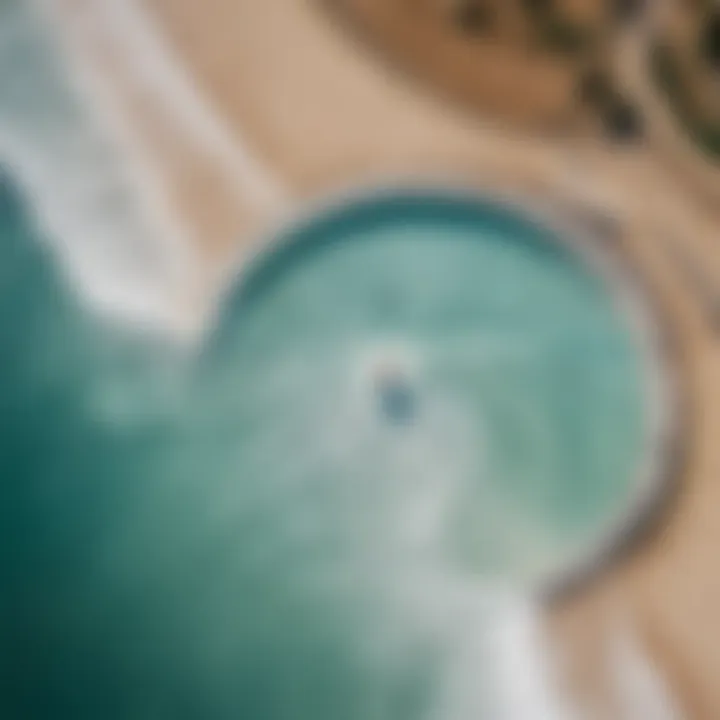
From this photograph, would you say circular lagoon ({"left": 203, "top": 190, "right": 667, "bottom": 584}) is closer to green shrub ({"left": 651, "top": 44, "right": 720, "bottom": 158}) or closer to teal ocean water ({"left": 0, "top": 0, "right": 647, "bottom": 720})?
teal ocean water ({"left": 0, "top": 0, "right": 647, "bottom": 720})

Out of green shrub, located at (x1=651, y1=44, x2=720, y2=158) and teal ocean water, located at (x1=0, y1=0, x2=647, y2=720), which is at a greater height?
green shrub, located at (x1=651, y1=44, x2=720, y2=158)

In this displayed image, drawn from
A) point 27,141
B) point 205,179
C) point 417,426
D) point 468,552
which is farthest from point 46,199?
point 468,552

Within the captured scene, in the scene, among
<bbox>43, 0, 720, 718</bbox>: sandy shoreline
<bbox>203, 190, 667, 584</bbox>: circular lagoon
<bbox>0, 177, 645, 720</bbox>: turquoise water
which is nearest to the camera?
<bbox>0, 177, 645, 720</bbox>: turquoise water

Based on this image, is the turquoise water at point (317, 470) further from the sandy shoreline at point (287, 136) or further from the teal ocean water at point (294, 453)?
the sandy shoreline at point (287, 136)

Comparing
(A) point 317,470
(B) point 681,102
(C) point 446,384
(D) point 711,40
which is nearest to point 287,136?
(C) point 446,384

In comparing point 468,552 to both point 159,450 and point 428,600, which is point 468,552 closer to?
point 428,600

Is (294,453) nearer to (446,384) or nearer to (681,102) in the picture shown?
(446,384)

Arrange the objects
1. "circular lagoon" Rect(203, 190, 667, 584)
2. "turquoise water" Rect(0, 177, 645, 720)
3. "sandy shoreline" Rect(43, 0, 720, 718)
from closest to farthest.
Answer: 1. "turquoise water" Rect(0, 177, 645, 720)
2. "circular lagoon" Rect(203, 190, 667, 584)
3. "sandy shoreline" Rect(43, 0, 720, 718)

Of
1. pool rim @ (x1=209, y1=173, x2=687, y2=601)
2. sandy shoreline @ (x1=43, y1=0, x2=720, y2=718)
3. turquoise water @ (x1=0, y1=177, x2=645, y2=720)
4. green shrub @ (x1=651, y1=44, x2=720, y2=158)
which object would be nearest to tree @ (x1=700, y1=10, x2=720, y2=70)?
green shrub @ (x1=651, y1=44, x2=720, y2=158)
